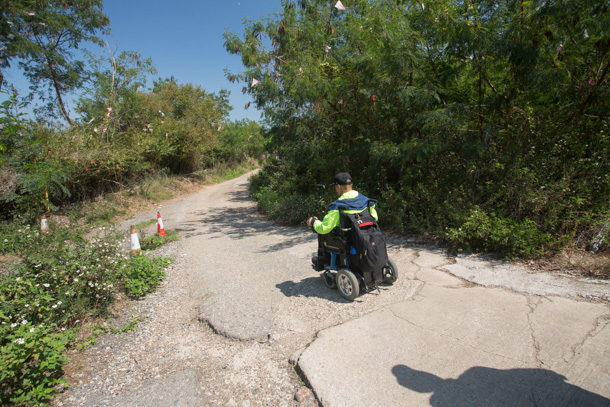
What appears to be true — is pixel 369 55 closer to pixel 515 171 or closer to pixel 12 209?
pixel 515 171

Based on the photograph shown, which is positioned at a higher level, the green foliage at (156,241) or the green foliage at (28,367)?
the green foliage at (28,367)

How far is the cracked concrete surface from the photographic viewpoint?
8.22 feet

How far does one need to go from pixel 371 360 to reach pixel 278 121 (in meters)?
7.89

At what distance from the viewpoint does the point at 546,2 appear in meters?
5.41

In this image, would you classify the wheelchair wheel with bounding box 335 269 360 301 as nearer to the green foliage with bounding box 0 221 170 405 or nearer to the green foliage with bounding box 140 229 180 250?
the green foliage with bounding box 0 221 170 405

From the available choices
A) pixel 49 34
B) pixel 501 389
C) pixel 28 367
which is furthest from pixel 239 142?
pixel 501 389

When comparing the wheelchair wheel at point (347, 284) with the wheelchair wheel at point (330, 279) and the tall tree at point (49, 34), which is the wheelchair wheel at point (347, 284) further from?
the tall tree at point (49, 34)

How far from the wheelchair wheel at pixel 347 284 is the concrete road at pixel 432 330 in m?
0.12

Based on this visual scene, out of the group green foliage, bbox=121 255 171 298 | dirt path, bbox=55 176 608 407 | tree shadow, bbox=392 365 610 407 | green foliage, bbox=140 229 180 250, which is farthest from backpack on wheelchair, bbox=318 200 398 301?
green foliage, bbox=140 229 180 250

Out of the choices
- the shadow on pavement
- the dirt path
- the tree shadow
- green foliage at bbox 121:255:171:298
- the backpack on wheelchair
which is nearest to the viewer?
the tree shadow

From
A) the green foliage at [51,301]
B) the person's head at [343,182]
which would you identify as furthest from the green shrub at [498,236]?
the green foliage at [51,301]

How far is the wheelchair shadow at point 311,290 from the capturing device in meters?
4.39

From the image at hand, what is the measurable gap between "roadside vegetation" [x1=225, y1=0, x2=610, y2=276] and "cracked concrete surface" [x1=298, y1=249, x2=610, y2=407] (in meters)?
1.23

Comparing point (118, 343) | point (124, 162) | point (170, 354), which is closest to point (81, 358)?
point (118, 343)
